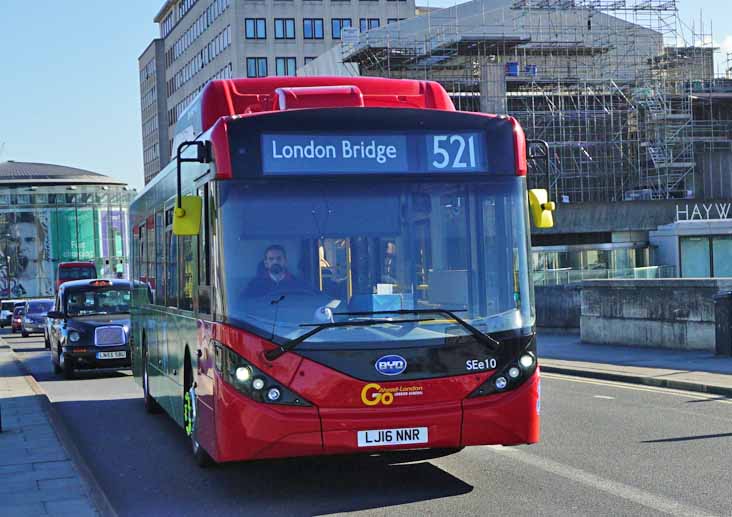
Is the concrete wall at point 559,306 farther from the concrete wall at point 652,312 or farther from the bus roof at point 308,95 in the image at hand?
the bus roof at point 308,95

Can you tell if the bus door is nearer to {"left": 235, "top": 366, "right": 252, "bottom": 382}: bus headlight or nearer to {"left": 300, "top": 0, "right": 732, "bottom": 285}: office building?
{"left": 235, "top": 366, "right": 252, "bottom": 382}: bus headlight

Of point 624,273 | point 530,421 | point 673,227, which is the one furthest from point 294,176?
point 673,227

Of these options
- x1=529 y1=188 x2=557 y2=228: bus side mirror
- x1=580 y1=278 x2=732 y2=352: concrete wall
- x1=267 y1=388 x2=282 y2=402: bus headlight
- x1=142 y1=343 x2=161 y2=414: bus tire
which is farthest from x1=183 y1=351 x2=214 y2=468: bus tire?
x1=580 y1=278 x2=732 y2=352: concrete wall

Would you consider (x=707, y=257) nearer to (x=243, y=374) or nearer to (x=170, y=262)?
(x=170, y=262)

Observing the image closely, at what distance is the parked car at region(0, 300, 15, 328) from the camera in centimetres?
6970

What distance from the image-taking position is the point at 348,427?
8375 mm

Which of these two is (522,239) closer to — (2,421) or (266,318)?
(266,318)

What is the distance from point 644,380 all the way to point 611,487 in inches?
353

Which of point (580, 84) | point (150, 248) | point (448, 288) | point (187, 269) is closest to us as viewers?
point (448, 288)

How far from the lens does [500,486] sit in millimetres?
8930

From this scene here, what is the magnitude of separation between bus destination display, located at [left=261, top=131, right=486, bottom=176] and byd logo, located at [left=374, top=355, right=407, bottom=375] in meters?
1.35

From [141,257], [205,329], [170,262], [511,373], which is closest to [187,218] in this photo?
[205,329]

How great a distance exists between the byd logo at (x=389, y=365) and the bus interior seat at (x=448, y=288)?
0.51 metres

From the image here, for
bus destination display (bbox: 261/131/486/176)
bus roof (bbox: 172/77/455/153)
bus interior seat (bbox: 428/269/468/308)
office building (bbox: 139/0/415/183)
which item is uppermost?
office building (bbox: 139/0/415/183)
